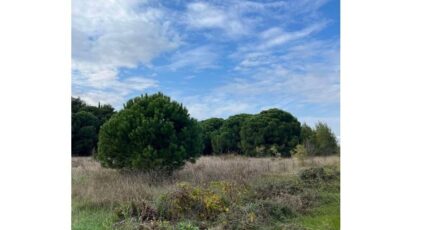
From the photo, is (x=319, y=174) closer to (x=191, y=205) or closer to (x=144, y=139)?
(x=191, y=205)

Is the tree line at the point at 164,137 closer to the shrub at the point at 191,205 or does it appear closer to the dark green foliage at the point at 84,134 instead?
the dark green foliage at the point at 84,134

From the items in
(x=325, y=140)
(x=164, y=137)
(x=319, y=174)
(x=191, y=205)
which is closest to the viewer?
(x=191, y=205)

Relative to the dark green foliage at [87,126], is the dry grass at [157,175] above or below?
below

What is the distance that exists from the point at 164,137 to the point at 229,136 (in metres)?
0.63

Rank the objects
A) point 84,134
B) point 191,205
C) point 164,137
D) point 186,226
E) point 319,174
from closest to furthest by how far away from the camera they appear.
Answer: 1. point 186,226
2. point 191,205
3. point 319,174
4. point 84,134
5. point 164,137

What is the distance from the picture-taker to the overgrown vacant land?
257cm

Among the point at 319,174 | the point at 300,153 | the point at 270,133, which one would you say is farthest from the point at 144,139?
the point at 319,174

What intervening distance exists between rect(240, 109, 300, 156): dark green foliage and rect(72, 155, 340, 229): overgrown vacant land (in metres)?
0.10

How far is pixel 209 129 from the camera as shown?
3.39 meters

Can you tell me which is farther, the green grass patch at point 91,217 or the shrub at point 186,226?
the green grass patch at point 91,217

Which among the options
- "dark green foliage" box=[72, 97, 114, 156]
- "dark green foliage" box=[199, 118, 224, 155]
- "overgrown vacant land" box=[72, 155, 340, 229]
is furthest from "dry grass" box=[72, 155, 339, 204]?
"dark green foliage" box=[199, 118, 224, 155]

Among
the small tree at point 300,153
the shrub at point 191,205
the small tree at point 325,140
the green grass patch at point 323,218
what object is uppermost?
the small tree at point 325,140

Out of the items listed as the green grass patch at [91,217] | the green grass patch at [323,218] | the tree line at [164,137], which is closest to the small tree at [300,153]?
the tree line at [164,137]

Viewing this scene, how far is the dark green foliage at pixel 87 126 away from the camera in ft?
10.2
